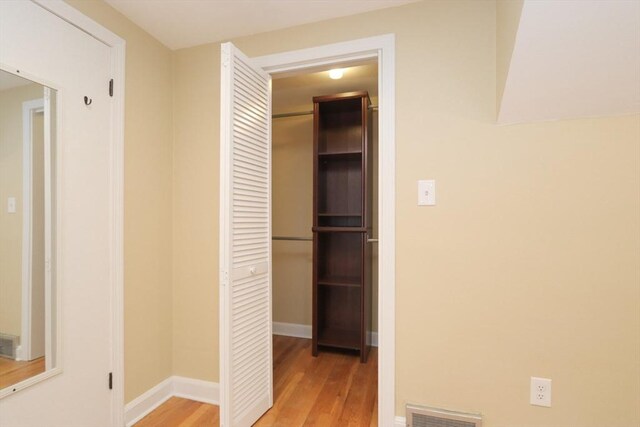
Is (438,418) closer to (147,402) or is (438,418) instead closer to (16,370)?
(147,402)

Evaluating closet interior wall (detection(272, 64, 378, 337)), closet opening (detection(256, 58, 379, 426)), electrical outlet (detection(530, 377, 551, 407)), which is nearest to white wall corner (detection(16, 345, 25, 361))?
closet opening (detection(256, 58, 379, 426))

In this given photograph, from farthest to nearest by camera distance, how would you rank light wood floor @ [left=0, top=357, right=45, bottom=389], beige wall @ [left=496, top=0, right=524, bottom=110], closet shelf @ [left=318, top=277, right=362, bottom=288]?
closet shelf @ [left=318, top=277, right=362, bottom=288] → light wood floor @ [left=0, top=357, right=45, bottom=389] → beige wall @ [left=496, top=0, right=524, bottom=110]

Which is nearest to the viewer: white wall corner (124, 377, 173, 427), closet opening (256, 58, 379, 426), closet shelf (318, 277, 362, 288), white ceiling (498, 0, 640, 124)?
white ceiling (498, 0, 640, 124)

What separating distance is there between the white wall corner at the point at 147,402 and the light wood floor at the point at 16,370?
0.56 metres

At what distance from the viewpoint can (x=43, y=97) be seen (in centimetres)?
135

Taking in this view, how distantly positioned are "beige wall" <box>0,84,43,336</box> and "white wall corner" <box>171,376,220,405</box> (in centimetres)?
99

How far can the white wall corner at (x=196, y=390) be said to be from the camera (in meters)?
1.93

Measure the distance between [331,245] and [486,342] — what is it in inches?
62.9

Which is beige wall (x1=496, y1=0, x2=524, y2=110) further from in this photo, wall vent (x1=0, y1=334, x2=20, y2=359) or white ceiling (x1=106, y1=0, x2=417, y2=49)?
wall vent (x1=0, y1=334, x2=20, y2=359)

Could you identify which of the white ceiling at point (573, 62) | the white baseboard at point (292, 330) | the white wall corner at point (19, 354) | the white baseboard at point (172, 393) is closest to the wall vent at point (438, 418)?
the white baseboard at point (172, 393)

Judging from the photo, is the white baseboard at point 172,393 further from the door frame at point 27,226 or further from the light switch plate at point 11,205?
the light switch plate at point 11,205

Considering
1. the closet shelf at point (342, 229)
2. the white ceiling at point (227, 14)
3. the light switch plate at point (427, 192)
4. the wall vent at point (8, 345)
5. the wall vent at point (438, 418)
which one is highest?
the white ceiling at point (227, 14)

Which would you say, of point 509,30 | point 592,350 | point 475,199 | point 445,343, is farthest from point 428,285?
point 509,30

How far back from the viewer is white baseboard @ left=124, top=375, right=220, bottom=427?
177cm
